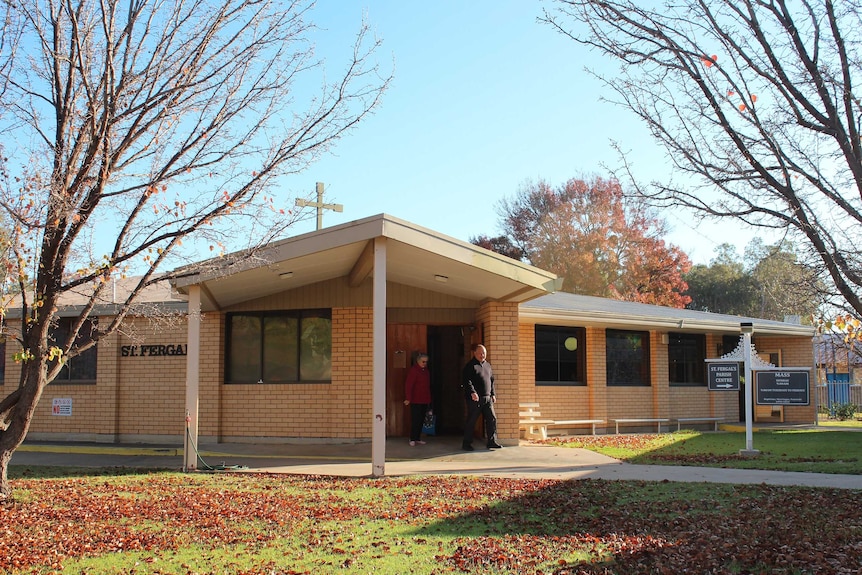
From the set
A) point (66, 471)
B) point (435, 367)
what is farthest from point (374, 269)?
point (435, 367)

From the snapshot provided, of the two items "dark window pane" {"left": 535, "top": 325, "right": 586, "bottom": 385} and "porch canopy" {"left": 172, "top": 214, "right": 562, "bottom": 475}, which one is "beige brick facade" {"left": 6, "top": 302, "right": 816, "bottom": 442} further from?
"porch canopy" {"left": 172, "top": 214, "right": 562, "bottom": 475}

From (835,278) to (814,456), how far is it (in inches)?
324

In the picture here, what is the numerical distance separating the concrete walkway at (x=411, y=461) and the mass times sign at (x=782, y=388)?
3215 mm

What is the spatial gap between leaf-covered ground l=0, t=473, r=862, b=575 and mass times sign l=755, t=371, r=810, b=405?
477 cm

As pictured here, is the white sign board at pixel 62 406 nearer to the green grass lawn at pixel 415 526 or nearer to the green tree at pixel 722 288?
the green grass lawn at pixel 415 526

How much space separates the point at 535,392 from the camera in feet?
55.6

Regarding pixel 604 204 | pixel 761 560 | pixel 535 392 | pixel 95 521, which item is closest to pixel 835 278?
pixel 761 560

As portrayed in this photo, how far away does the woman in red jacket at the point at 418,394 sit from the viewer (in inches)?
542

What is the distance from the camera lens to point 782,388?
45.4 feet

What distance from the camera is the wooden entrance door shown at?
51.4 ft

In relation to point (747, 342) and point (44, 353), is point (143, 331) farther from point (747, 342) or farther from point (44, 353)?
point (747, 342)

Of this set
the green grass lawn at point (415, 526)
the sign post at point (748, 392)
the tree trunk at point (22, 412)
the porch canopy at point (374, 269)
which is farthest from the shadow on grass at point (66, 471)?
the sign post at point (748, 392)

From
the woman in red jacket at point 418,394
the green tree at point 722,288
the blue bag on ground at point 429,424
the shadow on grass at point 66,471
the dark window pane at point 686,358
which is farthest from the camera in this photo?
the green tree at point 722,288

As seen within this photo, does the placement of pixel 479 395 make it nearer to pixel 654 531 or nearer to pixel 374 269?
pixel 374 269
